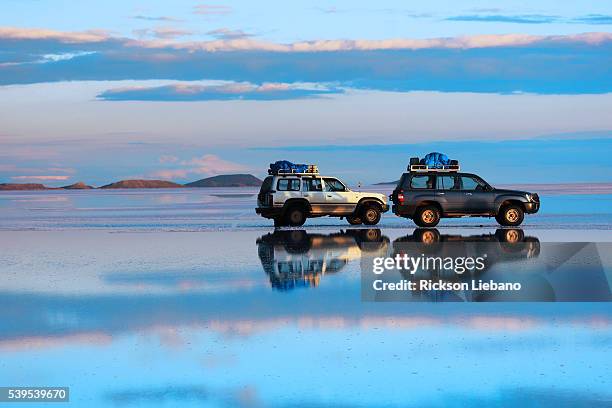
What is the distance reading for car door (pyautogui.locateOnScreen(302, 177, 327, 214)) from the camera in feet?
111

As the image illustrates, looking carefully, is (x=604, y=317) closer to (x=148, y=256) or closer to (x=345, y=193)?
(x=148, y=256)

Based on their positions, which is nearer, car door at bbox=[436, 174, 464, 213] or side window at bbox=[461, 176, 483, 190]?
car door at bbox=[436, 174, 464, 213]

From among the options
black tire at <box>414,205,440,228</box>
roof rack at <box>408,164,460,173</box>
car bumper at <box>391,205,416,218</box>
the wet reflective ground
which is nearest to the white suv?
car bumper at <box>391,205,416,218</box>

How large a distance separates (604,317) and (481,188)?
2070 cm

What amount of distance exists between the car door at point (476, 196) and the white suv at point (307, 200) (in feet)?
9.38

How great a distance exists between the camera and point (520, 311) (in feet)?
43.7

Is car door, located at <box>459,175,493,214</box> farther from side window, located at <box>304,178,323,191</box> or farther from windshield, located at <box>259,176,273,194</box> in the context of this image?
windshield, located at <box>259,176,273,194</box>

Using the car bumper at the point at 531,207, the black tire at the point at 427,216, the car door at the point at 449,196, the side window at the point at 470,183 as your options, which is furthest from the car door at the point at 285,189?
the car bumper at the point at 531,207

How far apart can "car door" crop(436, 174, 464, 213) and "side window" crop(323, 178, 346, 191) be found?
3.59 m

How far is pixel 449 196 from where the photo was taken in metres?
32.8

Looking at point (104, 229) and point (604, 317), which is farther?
point (104, 229)

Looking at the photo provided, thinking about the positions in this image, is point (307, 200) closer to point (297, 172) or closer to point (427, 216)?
point (297, 172)

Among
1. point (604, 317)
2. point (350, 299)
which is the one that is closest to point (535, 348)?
point (604, 317)

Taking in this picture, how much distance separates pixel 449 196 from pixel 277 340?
22.4 meters
